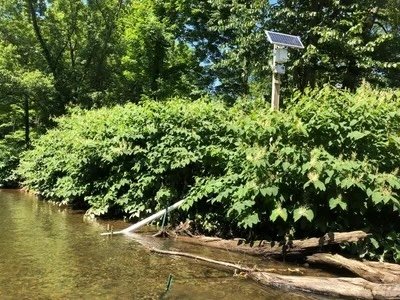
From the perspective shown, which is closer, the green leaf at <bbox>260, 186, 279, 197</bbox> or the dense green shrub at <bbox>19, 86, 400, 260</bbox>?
the dense green shrub at <bbox>19, 86, 400, 260</bbox>

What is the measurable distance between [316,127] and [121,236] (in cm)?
456

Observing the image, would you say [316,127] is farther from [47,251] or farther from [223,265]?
[47,251]

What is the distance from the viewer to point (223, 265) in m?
7.18

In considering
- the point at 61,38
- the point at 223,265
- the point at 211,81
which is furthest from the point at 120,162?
the point at 61,38

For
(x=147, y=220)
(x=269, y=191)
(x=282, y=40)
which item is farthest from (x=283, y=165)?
(x=147, y=220)

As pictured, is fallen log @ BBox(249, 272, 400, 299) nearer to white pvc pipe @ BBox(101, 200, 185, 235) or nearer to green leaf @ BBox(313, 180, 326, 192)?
Result: green leaf @ BBox(313, 180, 326, 192)

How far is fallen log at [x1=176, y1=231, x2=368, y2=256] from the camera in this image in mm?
6949

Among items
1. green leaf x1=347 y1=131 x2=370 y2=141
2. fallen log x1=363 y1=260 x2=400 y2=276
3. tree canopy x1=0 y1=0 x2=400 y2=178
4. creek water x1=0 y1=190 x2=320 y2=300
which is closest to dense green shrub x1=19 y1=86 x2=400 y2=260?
green leaf x1=347 y1=131 x2=370 y2=141

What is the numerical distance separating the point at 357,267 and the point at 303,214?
41.7 inches

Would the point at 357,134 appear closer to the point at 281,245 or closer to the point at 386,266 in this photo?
the point at 386,266

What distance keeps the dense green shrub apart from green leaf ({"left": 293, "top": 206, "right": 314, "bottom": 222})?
0.6 inches

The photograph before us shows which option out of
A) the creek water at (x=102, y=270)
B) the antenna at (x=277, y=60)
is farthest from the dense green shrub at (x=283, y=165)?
the creek water at (x=102, y=270)

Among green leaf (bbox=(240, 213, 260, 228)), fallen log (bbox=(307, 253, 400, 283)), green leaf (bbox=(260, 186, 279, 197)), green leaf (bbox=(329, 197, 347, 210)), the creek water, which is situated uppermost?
green leaf (bbox=(260, 186, 279, 197))

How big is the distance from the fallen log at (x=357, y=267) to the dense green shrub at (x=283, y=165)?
479 millimetres
